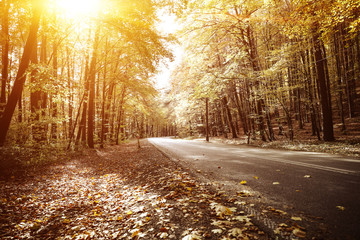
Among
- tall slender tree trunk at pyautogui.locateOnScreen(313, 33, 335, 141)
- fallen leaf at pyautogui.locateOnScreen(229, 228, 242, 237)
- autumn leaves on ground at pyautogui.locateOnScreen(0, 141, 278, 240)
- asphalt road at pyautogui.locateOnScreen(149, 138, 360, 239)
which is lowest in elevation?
autumn leaves on ground at pyautogui.locateOnScreen(0, 141, 278, 240)

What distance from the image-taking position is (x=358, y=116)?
1755cm

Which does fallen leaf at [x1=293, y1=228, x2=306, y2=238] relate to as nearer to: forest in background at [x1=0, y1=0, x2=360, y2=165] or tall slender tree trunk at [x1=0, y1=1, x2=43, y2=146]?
forest in background at [x1=0, y1=0, x2=360, y2=165]

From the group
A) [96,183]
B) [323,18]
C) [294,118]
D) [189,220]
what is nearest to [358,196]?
[189,220]

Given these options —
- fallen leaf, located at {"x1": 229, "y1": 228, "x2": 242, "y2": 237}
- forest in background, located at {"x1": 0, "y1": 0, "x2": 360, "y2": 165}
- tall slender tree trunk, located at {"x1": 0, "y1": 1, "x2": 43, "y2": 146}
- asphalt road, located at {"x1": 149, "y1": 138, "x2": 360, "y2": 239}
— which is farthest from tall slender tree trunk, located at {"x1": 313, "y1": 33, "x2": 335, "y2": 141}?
tall slender tree trunk, located at {"x1": 0, "y1": 1, "x2": 43, "y2": 146}

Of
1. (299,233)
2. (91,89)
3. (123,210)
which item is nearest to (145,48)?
(123,210)

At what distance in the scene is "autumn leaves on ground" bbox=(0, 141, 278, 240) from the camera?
2.76 meters

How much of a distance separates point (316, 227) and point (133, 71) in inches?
610

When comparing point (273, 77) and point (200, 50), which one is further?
point (200, 50)

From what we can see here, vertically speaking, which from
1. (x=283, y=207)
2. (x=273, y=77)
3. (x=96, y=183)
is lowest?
(x=96, y=183)

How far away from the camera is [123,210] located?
3914 mm

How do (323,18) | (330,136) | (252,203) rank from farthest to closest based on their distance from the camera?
(330,136)
(323,18)
(252,203)

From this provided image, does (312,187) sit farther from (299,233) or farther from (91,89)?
(91,89)

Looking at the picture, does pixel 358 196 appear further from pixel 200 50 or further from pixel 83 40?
pixel 83 40

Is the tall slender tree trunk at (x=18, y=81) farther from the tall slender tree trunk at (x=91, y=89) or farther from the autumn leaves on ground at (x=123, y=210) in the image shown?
the tall slender tree trunk at (x=91, y=89)
